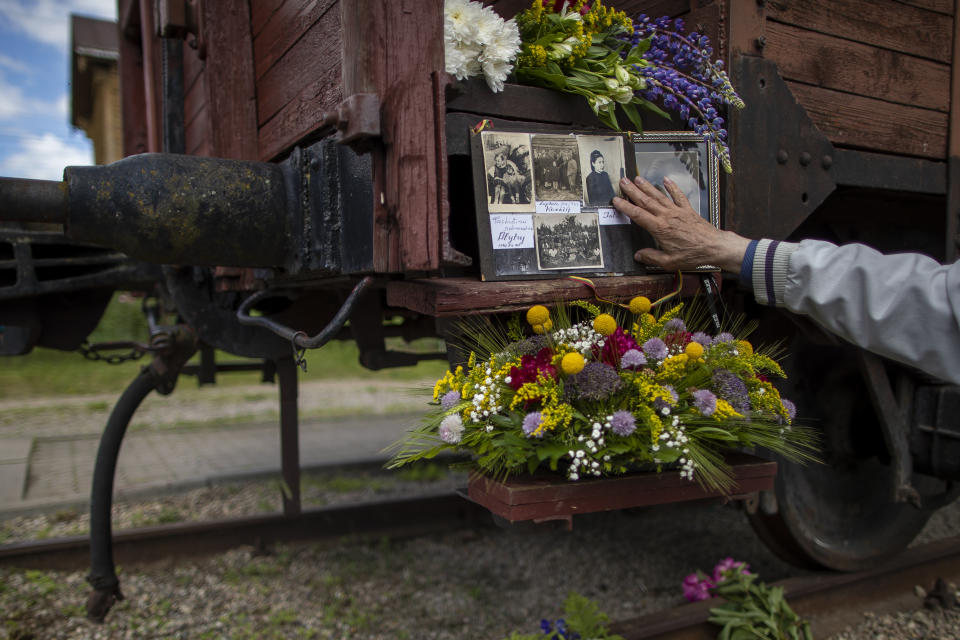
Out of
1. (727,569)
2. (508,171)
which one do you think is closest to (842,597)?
(727,569)

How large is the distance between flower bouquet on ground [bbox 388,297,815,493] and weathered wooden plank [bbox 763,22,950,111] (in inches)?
38.9

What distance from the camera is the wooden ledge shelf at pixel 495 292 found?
159 centimetres

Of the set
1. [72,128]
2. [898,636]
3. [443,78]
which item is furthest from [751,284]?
[72,128]

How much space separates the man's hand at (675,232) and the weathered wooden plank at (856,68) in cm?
64

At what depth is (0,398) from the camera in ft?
33.5

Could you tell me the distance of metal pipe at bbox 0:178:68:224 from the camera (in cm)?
162

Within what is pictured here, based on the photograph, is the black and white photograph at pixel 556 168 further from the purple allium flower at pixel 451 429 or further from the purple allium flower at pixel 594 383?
the purple allium flower at pixel 451 429

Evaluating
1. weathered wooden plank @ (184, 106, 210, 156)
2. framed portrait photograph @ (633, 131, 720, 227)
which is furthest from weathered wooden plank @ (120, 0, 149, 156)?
framed portrait photograph @ (633, 131, 720, 227)

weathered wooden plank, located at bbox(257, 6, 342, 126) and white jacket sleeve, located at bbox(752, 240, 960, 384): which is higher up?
weathered wooden plank, located at bbox(257, 6, 342, 126)

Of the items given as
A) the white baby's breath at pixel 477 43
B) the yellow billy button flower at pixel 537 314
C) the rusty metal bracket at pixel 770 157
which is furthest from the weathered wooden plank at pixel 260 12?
the rusty metal bracket at pixel 770 157

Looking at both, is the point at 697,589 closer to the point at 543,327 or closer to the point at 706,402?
the point at 706,402

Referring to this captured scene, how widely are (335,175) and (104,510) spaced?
2.54m

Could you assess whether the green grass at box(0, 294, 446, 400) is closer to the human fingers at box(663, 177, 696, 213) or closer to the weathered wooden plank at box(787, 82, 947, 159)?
the weathered wooden plank at box(787, 82, 947, 159)

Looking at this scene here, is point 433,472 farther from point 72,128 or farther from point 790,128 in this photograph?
point 72,128
